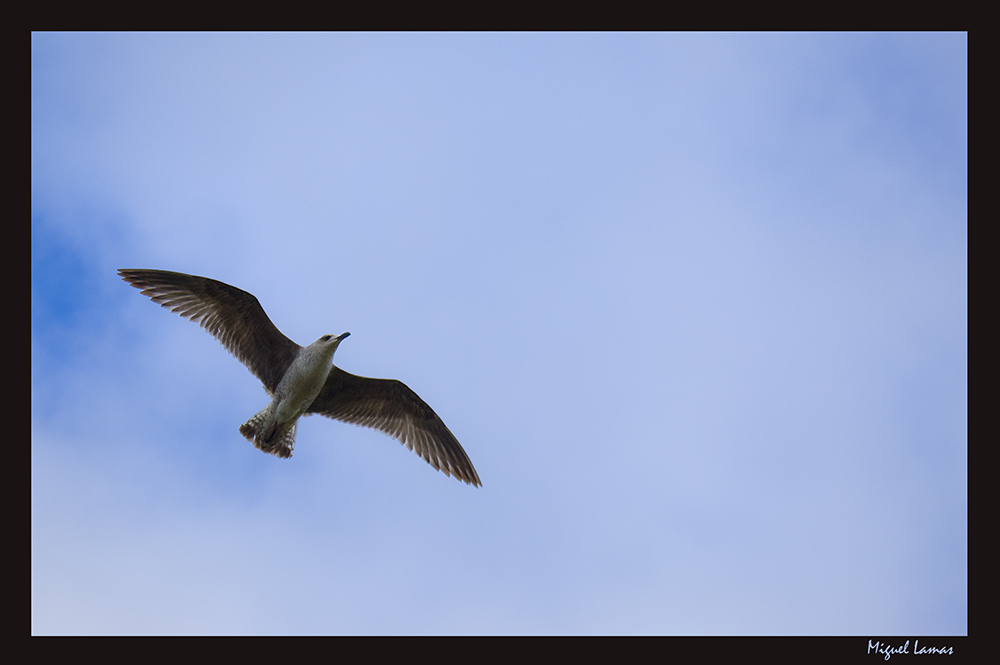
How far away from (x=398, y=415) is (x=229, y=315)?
3.48m

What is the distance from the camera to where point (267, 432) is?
44.9 feet

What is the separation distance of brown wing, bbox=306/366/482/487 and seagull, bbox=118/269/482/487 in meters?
0.02

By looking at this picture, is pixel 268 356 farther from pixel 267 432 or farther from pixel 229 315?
pixel 267 432

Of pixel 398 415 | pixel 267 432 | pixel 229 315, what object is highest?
pixel 229 315

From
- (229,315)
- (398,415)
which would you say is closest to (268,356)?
(229,315)

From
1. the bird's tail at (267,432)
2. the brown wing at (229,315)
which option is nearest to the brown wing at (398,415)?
the bird's tail at (267,432)

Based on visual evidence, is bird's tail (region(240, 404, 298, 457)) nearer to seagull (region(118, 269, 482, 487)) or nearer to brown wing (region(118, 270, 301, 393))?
seagull (region(118, 269, 482, 487))

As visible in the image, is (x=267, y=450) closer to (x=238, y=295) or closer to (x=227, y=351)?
(x=227, y=351)

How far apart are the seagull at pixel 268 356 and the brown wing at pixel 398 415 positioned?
0.02 metres

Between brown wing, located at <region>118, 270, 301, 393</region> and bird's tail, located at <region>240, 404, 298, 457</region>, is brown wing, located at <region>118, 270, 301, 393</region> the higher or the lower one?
the higher one

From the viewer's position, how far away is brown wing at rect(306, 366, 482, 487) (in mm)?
14383

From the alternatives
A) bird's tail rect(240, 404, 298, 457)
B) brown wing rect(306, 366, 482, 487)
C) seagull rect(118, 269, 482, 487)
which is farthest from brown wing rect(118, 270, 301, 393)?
brown wing rect(306, 366, 482, 487)
